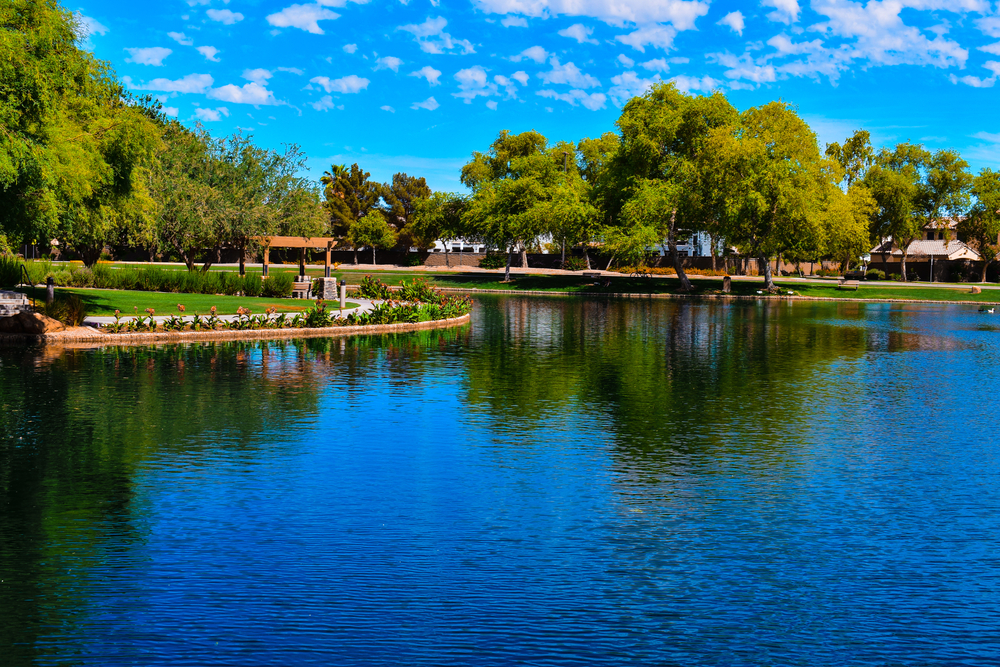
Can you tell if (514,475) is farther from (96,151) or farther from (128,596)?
(96,151)

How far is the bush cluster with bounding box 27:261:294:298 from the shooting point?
162 ft

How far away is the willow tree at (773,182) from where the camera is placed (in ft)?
223

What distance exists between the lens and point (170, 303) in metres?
40.7

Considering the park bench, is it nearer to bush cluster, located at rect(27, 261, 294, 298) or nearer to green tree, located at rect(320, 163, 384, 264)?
bush cluster, located at rect(27, 261, 294, 298)

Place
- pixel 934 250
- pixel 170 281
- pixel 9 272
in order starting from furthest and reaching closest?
pixel 934 250, pixel 170 281, pixel 9 272

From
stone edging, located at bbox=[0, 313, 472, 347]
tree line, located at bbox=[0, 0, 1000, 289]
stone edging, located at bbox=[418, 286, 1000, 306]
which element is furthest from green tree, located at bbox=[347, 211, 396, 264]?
stone edging, located at bbox=[0, 313, 472, 347]

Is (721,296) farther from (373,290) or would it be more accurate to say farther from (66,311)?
(66,311)

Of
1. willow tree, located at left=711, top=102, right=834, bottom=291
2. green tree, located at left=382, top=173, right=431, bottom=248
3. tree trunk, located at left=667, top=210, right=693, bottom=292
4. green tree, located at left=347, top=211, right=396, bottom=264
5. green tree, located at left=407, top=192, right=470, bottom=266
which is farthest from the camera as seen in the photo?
green tree, located at left=382, top=173, right=431, bottom=248

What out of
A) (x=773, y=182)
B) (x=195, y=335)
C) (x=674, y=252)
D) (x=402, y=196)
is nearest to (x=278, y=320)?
(x=195, y=335)

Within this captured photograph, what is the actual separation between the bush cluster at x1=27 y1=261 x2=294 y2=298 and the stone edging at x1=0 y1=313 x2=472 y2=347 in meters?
17.9

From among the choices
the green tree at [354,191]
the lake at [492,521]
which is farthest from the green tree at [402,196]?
the lake at [492,521]

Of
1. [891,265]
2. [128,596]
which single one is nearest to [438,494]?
[128,596]

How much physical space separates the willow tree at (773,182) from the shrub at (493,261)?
37227 millimetres

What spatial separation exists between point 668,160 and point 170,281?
39.9 meters
